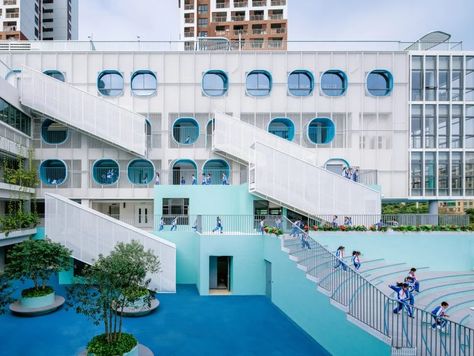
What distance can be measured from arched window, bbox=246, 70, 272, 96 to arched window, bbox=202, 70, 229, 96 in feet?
6.40

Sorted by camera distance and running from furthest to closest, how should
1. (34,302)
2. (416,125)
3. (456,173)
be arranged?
(416,125) < (456,173) < (34,302)

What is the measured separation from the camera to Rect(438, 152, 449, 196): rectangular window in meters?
25.5

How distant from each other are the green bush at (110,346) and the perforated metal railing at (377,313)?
672 cm

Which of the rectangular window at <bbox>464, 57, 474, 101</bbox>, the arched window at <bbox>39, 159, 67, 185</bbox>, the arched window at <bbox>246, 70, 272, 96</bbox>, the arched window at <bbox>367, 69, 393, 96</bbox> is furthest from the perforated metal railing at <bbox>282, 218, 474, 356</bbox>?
the rectangular window at <bbox>464, 57, 474, 101</bbox>

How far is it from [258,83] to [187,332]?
19275 millimetres

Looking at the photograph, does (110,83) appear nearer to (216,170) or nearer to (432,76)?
(216,170)

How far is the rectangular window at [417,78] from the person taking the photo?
83.6ft

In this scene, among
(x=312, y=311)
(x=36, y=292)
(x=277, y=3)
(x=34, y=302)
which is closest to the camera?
(x=312, y=311)

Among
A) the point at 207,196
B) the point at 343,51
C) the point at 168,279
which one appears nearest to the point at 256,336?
the point at 168,279

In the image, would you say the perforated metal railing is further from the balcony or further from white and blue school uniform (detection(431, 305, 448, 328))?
the balcony

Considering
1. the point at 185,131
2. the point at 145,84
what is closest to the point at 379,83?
the point at 185,131

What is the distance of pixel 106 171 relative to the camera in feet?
83.3

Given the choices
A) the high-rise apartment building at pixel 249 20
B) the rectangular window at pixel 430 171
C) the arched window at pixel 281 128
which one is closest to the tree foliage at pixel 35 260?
the arched window at pixel 281 128

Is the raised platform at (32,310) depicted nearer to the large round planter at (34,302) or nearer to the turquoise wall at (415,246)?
the large round planter at (34,302)
